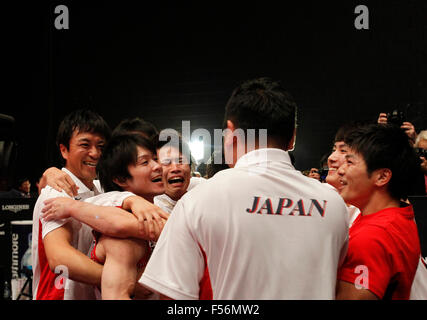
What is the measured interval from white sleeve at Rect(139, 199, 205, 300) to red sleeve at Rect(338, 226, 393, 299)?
0.51 m

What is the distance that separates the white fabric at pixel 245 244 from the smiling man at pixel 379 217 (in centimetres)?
17

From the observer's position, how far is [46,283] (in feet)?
6.20

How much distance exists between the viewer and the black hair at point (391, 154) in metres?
1.73

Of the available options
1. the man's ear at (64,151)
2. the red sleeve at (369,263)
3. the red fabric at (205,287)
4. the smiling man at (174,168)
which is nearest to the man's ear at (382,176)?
the red sleeve at (369,263)

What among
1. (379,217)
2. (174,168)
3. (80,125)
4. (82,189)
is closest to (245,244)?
(379,217)

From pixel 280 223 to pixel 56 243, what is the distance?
2.98ft

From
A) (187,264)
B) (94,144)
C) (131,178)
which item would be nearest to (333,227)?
(187,264)

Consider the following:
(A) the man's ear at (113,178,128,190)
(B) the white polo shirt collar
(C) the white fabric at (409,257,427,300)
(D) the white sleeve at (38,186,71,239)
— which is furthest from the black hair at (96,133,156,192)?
(C) the white fabric at (409,257,427,300)

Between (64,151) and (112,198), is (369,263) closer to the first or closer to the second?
(112,198)

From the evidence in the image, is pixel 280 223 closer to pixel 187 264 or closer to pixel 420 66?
pixel 187 264

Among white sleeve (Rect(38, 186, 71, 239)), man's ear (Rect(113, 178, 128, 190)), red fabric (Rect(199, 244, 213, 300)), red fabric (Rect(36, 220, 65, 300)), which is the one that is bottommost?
red fabric (Rect(36, 220, 65, 300))

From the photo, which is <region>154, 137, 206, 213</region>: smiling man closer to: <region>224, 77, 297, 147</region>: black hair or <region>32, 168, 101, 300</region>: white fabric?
<region>32, 168, 101, 300</region>: white fabric

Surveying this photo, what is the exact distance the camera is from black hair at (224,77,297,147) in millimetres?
1318

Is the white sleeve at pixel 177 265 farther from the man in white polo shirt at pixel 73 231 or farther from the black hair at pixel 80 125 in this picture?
the black hair at pixel 80 125
